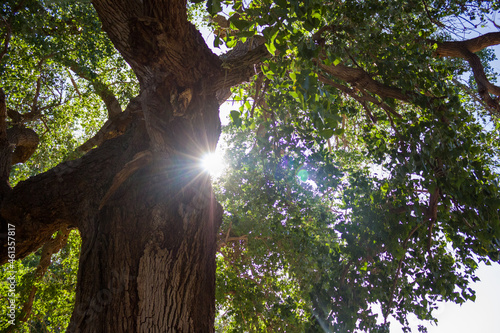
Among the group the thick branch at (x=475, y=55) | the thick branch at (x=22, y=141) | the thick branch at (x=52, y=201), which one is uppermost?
the thick branch at (x=22, y=141)

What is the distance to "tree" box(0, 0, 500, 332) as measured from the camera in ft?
6.18

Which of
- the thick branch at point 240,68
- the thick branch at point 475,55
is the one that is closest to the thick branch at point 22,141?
the thick branch at point 240,68

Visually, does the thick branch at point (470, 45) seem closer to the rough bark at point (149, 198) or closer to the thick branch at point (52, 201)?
the rough bark at point (149, 198)

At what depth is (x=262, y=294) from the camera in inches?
197

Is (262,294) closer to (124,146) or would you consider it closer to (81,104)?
(124,146)

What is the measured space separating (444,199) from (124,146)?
287cm

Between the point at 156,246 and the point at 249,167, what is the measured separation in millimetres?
3381

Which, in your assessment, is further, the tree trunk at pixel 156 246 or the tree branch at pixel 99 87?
the tree branch at pixel 99 87

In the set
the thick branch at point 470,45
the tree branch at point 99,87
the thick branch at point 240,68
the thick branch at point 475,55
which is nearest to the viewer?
the thick branch at point 240,68

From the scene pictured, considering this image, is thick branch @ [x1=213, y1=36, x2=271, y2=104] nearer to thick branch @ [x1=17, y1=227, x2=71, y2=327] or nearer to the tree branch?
the tree branch

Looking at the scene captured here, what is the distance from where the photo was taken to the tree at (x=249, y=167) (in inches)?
74.2

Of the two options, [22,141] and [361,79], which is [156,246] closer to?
[361,79]

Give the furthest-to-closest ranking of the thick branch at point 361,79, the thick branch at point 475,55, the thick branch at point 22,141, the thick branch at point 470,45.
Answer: the thick branch at point 22,141 < the thick branch at point 470,45 < the thick branch at point 475,55 < the thick branch at point 361,79

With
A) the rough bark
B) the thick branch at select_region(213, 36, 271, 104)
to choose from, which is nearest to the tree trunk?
the rough bark
